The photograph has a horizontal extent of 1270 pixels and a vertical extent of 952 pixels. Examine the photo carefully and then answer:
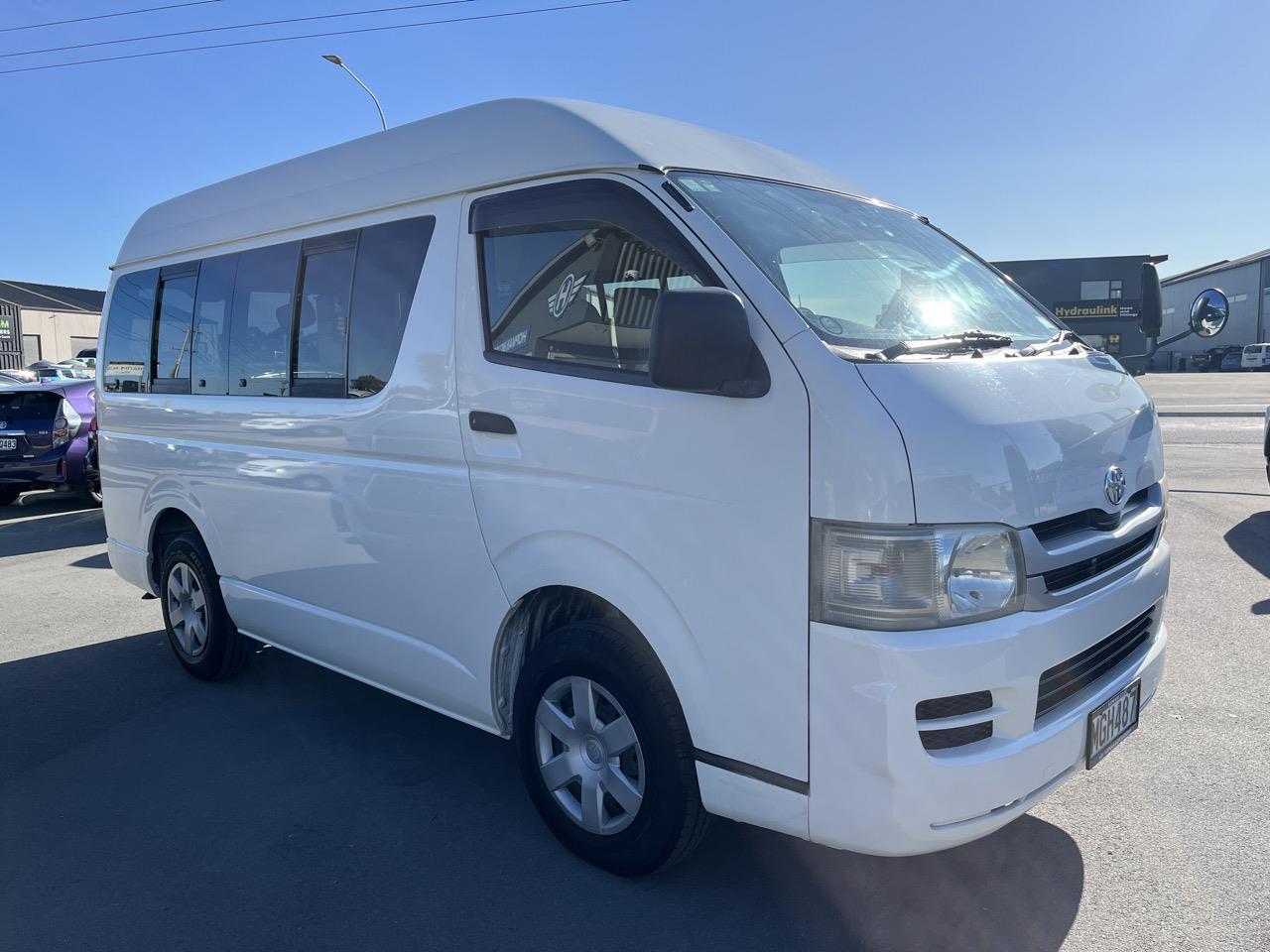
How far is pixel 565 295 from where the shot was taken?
2.97 m

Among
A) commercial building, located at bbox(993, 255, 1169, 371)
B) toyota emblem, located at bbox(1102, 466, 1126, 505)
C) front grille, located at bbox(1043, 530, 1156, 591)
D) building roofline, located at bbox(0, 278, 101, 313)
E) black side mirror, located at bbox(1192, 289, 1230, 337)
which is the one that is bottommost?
front grille, located at bbox(1043, 530, 1156, 591)

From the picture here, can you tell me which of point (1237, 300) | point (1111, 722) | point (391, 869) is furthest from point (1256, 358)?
point (391, 869)

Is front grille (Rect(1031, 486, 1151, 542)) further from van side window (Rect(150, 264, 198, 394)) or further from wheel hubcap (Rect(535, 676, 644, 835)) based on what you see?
van side window (Rect(150, 264, 198, 394))

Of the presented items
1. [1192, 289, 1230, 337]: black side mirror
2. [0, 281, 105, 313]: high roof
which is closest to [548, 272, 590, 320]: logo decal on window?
[1192, 289, 1230, 337]: black side mirror

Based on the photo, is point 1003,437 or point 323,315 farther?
point 323,315

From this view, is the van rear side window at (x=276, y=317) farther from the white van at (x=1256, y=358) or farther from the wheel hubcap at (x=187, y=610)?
the white van at (x=1256, y=358)

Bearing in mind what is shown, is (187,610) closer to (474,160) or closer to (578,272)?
(474,160)

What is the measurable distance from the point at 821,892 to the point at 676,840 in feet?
1.72

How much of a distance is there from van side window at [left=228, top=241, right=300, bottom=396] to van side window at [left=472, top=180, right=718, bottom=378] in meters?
1.32

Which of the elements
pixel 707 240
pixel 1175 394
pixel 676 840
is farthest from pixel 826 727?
pixel 1175 394

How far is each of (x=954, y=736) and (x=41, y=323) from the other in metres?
67.9

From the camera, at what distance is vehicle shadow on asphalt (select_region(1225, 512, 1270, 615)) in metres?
6.83

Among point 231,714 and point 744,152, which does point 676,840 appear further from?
point 231,714

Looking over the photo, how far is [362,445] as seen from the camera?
3.61 meters
